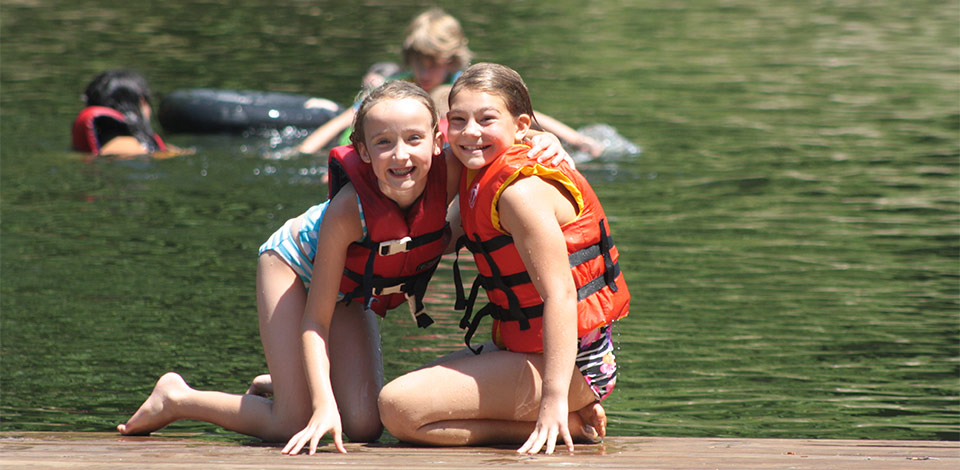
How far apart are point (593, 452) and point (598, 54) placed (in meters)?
12.7

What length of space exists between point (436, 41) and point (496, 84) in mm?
3680

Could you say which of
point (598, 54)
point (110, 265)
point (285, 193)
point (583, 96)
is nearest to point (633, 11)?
point (598, 54)

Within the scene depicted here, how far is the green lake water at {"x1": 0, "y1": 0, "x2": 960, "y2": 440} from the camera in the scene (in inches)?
194

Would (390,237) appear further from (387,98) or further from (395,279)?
(387,98)

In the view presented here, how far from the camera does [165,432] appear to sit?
14.3ft

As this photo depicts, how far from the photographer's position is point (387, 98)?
12.2 ft

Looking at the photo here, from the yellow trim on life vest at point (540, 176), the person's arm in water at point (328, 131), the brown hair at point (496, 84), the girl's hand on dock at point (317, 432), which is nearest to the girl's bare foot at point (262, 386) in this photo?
the girl's hand on dock at point (317, 432)

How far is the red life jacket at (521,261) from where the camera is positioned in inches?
143

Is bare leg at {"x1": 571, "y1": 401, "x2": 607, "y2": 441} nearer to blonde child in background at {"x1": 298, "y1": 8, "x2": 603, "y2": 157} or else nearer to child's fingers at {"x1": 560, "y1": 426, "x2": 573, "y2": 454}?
child's fingers at {"x1": 560, "y1": 426, "x2": 573, "y2": 454}

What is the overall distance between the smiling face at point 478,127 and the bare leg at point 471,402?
2.21 feet

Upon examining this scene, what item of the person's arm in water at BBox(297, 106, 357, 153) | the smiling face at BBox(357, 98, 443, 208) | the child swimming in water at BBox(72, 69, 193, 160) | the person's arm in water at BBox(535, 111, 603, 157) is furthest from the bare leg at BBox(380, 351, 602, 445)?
the child swimming in water at BBox(72, 69, 193, 160)

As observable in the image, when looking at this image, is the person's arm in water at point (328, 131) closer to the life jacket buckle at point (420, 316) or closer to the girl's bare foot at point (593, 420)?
the life jacket buckle at point (420, 316)

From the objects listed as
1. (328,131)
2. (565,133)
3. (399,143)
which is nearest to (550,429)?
(399,143)

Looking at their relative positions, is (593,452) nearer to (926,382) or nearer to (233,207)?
(926,382)
